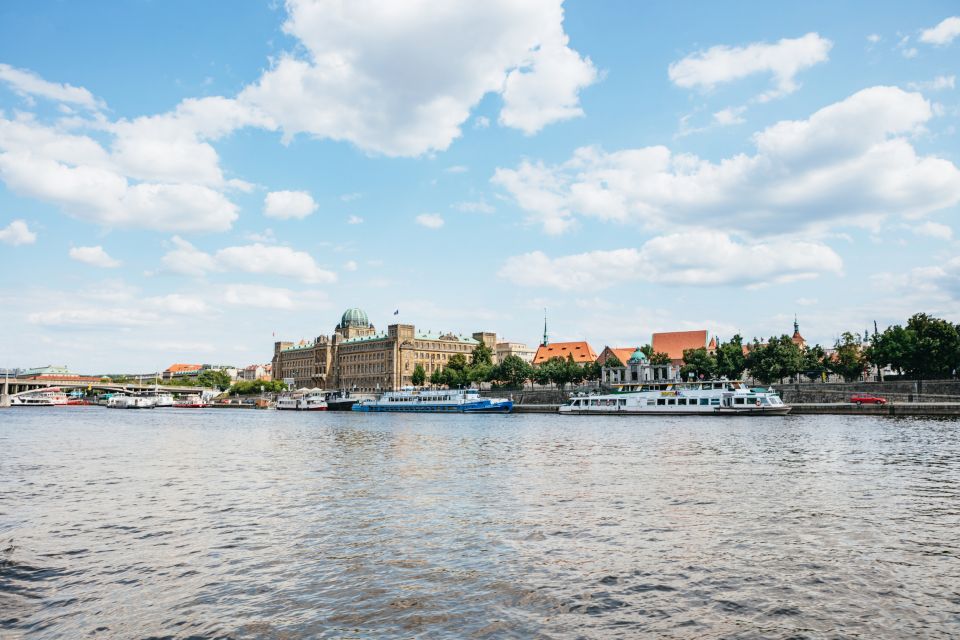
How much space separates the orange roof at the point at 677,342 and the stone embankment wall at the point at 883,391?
2701 inches

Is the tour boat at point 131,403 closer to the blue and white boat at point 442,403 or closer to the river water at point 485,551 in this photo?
the blue and white boat at point 442,403

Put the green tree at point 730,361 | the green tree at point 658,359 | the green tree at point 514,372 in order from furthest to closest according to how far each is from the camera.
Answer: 1. the green tree at point 658,359
2. the green tree at point 514,372
3. the green tree at point 730,361

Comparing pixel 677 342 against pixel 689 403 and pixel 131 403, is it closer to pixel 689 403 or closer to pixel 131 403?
pixel 689 403

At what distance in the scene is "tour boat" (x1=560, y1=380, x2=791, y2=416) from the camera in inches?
3593

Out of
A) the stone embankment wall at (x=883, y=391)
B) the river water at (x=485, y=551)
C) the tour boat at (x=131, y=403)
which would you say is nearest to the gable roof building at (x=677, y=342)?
the stone embankment wall at (x=883, y=391)

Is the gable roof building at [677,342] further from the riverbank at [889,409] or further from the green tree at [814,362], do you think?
the riverbank at [889,409]

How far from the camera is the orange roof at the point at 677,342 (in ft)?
590

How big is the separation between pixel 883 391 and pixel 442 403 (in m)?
71.3

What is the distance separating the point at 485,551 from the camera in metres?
16.4

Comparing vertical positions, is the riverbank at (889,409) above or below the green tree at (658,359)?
below

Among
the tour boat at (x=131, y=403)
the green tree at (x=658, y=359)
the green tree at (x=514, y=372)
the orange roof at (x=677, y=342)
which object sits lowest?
the tour boat at (x=131, y=403)

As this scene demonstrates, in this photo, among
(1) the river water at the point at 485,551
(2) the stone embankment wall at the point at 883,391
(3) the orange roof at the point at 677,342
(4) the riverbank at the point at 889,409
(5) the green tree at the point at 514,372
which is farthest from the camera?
(3) the orange roof at the point at 677,342

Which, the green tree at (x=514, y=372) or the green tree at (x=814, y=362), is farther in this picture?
the green tree at (x=514, y=372)

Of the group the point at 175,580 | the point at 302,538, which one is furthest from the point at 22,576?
the point at 302,538
